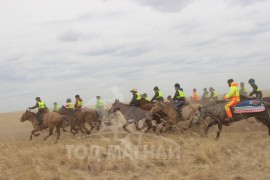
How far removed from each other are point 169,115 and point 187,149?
5.77 metres

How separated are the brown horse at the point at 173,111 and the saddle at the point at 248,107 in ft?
10.1

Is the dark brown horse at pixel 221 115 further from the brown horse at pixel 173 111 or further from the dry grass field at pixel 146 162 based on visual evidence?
the brown horse at pixel 173 111

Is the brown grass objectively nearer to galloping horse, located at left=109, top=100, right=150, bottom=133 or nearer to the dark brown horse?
the dark brown horse

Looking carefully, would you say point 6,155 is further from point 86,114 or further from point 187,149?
point 86,114

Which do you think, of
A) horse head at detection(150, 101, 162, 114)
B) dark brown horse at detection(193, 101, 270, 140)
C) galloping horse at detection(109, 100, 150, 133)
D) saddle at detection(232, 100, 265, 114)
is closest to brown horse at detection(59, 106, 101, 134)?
galloping horse at detection(109, 100, 150, 133)

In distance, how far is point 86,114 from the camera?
20859 mm

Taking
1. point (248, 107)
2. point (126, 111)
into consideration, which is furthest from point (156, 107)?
point (248, 107)

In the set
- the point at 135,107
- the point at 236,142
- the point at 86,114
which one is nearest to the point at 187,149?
the point at 236,142

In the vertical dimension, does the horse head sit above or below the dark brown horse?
above

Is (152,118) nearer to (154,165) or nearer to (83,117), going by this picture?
(83,117)

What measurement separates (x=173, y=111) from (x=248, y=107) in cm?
426

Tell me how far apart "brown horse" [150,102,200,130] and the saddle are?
122 inches

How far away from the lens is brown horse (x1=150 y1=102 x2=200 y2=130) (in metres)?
16.9

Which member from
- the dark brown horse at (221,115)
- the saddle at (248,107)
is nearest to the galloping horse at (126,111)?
the dark brown horse at (221,115)
